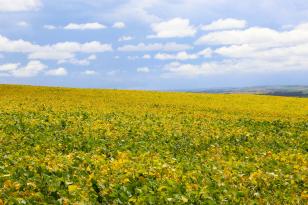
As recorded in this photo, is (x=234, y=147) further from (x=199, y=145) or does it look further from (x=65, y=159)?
(x=65, y=159)

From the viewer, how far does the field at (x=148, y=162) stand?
11.8 metres

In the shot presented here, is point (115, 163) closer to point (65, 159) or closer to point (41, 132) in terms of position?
point (65, 159)

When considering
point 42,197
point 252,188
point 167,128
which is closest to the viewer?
point 42,197

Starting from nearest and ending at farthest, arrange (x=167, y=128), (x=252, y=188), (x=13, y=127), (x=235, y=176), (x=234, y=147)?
1. (x=252, y=188)
2. (x=235, y=176)
3. (x=234, y=147)
4. (x=13, y=127)
5. (x=167, y=128)

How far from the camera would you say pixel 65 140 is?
22219mm

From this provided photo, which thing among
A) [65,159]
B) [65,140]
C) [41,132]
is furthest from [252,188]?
[41,132]

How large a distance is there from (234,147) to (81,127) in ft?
31.3

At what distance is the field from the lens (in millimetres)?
11844

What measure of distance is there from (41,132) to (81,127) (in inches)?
117

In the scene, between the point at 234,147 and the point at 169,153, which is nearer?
the point at 169,153

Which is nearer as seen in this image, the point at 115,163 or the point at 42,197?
the point at 42,197

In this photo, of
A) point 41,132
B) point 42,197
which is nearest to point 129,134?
point 41,132

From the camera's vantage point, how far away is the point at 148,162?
16500mm

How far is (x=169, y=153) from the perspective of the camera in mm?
21016
